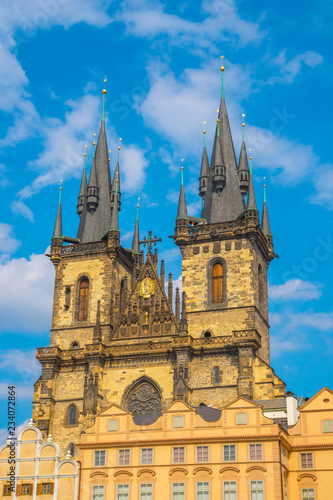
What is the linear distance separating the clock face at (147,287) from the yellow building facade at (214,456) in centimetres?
1853

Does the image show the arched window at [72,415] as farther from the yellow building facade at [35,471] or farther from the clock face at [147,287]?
the yellow building facade at [35,471]

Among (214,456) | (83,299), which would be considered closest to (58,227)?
(83,299)

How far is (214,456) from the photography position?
1690 inches

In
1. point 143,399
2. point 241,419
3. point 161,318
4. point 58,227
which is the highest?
point 58,227

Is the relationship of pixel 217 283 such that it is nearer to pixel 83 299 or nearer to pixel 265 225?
pixel 83 299

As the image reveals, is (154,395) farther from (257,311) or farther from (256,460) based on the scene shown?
(256,460)

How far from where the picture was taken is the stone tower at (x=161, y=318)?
5891 cm

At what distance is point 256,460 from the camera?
139ft

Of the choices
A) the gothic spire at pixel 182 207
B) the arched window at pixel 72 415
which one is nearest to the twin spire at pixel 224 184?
the gothic spire at pixel 182 207

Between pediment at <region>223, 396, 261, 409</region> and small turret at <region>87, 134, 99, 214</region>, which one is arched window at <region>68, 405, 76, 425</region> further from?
pediment at <region>223, 396, 261, 409</region>

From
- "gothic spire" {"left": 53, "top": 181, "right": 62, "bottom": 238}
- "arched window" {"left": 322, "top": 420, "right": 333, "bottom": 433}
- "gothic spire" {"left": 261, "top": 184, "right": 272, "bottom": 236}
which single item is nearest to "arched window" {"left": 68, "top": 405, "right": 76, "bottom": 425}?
"gothic spire" {"left": 53, "top": 181, "right": 62, "bottom": 238}

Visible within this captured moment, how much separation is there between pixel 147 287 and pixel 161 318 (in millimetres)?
2662

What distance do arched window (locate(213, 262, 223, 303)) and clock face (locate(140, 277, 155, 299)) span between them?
168 inches

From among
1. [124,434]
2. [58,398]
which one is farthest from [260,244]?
[124,434]
